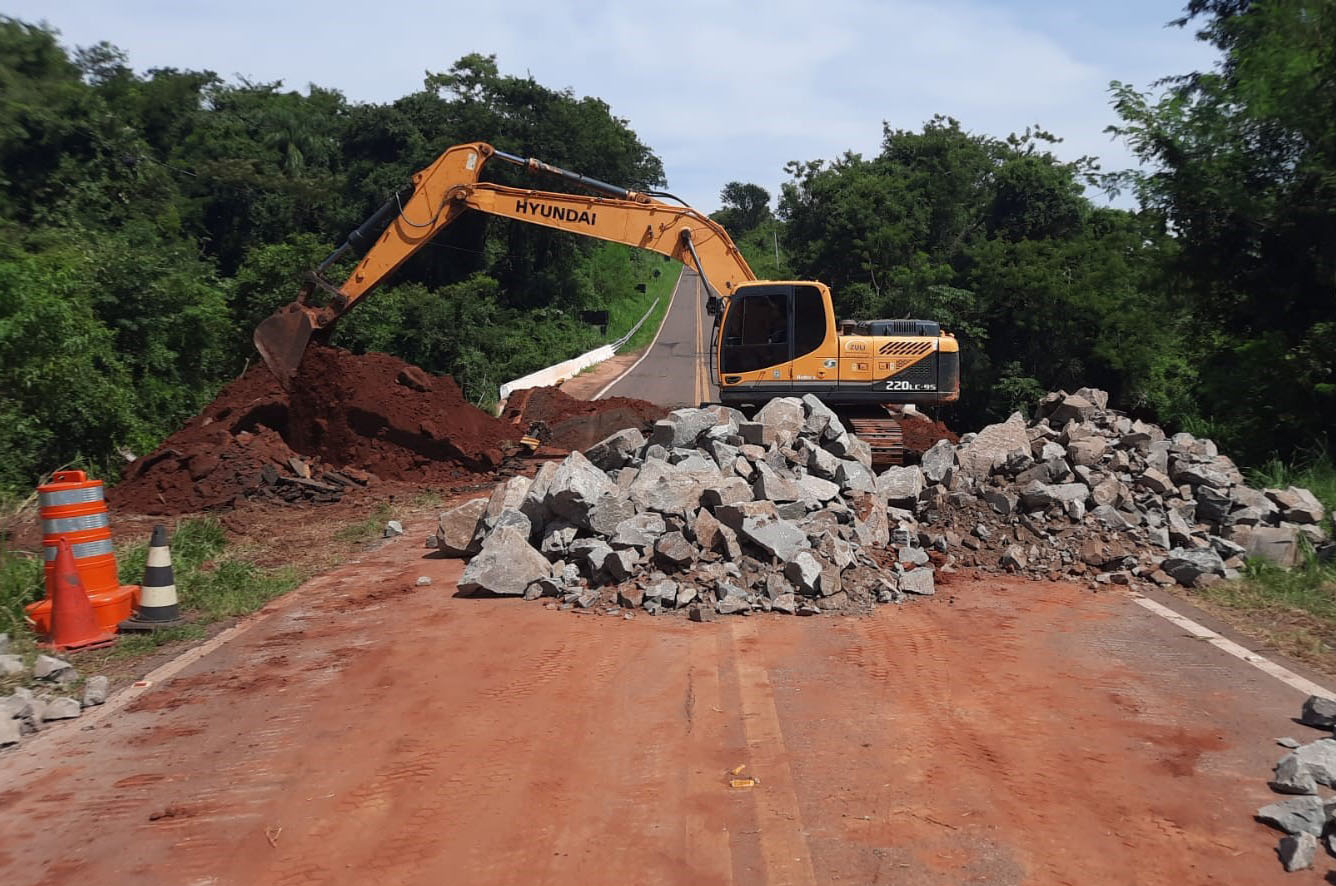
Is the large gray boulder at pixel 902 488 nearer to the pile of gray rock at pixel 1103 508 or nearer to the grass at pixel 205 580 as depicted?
the pile of gray rock at pixel 1103 508

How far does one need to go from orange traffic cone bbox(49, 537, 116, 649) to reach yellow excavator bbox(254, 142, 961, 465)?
7693 mm

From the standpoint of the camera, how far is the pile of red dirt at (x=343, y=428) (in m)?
13.9

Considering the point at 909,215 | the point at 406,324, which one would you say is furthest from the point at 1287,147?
the point at 406,324

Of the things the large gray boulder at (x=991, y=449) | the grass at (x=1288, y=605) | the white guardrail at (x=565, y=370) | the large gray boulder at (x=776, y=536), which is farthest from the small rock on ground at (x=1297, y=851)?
the white guardrail at (x=565, y=370)

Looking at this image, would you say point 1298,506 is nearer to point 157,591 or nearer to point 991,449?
point 991,449

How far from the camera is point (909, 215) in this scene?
37.5m

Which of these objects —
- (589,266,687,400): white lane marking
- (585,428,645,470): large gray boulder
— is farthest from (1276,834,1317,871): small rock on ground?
(589,266,687,400): white lane marking

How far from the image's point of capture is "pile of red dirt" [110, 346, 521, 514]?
45.8 feet

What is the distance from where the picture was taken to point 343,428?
15.2 metres

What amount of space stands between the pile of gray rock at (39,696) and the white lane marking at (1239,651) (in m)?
7.62

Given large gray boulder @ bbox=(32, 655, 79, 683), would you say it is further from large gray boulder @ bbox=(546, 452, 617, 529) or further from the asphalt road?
the asphalt road

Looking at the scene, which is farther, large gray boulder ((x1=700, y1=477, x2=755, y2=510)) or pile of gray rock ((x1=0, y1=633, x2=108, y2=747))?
large gray boulder ((x1=700, y1=477, x2=755, y2=510))

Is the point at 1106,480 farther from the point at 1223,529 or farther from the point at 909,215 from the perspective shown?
the point at 909,215

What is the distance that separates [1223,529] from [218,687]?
909 centimetres
